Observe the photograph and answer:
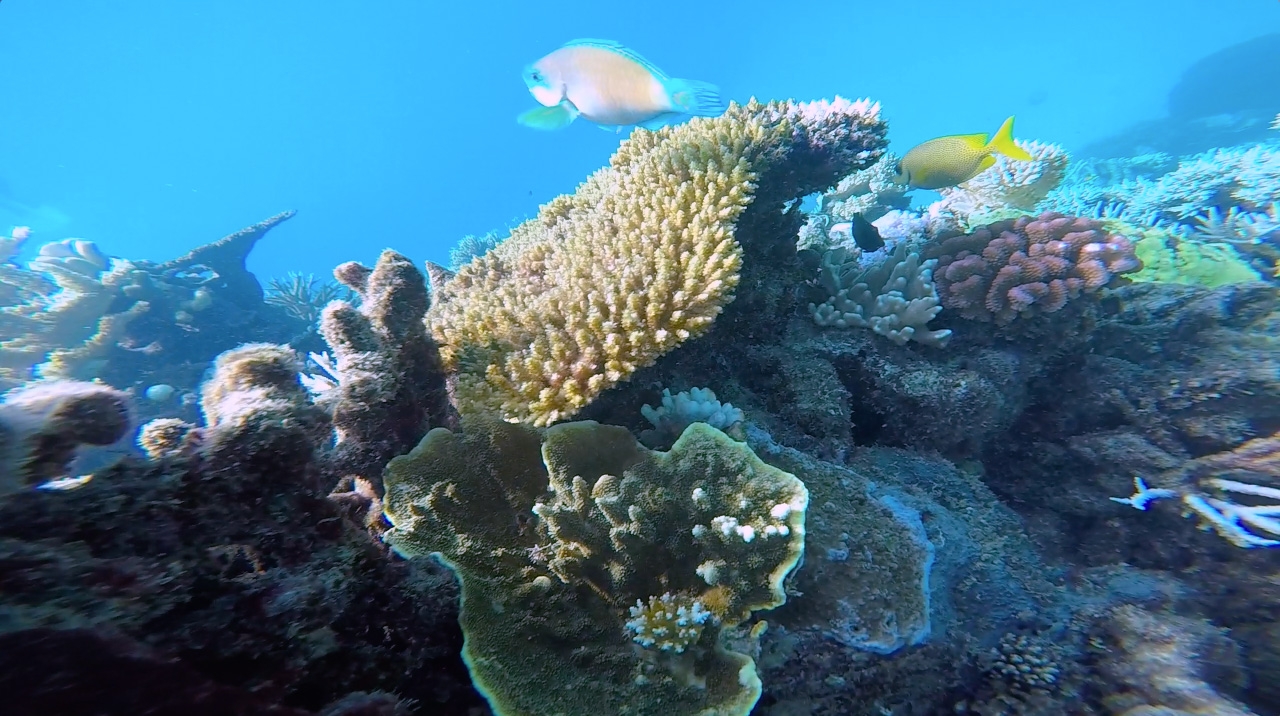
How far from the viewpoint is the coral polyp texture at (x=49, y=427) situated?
54.1 inches

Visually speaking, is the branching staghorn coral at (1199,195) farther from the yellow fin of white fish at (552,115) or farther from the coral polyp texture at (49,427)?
the coral polyp texture at (49,427)

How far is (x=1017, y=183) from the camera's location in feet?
23.0

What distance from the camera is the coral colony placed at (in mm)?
1529

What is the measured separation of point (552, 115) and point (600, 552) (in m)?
2.91

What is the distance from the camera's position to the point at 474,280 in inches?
155

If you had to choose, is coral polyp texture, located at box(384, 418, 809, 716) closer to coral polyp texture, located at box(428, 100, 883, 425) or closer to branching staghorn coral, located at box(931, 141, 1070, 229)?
coral polyp texture, located at box(428, 100, 883, 425)

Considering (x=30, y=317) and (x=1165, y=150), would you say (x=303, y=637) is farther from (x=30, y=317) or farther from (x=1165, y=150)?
(x=1165, y=150)

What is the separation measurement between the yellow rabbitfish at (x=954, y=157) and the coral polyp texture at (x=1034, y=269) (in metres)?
0.63

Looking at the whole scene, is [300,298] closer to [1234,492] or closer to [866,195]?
[866,195]

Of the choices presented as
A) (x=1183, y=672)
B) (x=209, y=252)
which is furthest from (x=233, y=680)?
(x=209, y=252)

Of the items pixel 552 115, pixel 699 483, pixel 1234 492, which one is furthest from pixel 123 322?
pixel 1234 492

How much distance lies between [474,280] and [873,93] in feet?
432

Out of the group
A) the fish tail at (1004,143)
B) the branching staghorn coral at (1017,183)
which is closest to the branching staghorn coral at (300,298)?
the fish tail at (1004,143)

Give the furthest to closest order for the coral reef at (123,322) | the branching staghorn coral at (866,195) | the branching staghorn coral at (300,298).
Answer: the branching staghorn coral at (300,298) < the coral reef at (123,322) < the branching staghorn coral at (866,195)
